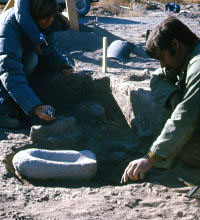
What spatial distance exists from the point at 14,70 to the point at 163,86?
127cm

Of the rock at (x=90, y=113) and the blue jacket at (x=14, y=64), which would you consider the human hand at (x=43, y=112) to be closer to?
the blue jacket at (x=14, y=64)

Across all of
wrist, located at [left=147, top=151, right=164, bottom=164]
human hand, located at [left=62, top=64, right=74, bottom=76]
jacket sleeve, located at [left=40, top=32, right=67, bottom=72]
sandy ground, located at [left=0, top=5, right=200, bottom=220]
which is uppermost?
jacket sleeve, located at [left=40, top=32, right=67, bottom=72]

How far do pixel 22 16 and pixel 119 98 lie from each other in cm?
126

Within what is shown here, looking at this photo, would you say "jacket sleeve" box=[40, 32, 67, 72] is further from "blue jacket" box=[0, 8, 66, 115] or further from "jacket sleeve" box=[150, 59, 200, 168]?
"jacket sleeve" box=[150, 59, 200, 168]

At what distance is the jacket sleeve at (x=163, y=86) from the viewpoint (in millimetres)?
2867

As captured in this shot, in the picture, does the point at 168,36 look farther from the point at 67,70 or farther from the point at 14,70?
the point at 67,70

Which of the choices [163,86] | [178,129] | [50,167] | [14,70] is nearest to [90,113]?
[14,70]

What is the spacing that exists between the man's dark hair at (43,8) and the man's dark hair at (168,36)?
114 cm

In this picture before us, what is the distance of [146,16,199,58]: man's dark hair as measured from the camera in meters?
2.38

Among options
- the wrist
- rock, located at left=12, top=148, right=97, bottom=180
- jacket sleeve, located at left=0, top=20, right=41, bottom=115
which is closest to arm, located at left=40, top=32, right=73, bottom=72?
jacket sleeve, located at left=0, top=20, right=41, bottom=115

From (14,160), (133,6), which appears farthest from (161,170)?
(133,6)

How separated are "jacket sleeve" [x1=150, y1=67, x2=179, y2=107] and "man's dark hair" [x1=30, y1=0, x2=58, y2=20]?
1016 mm

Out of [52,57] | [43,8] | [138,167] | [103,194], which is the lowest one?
[103,194]

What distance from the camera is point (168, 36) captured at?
7.80 ft
